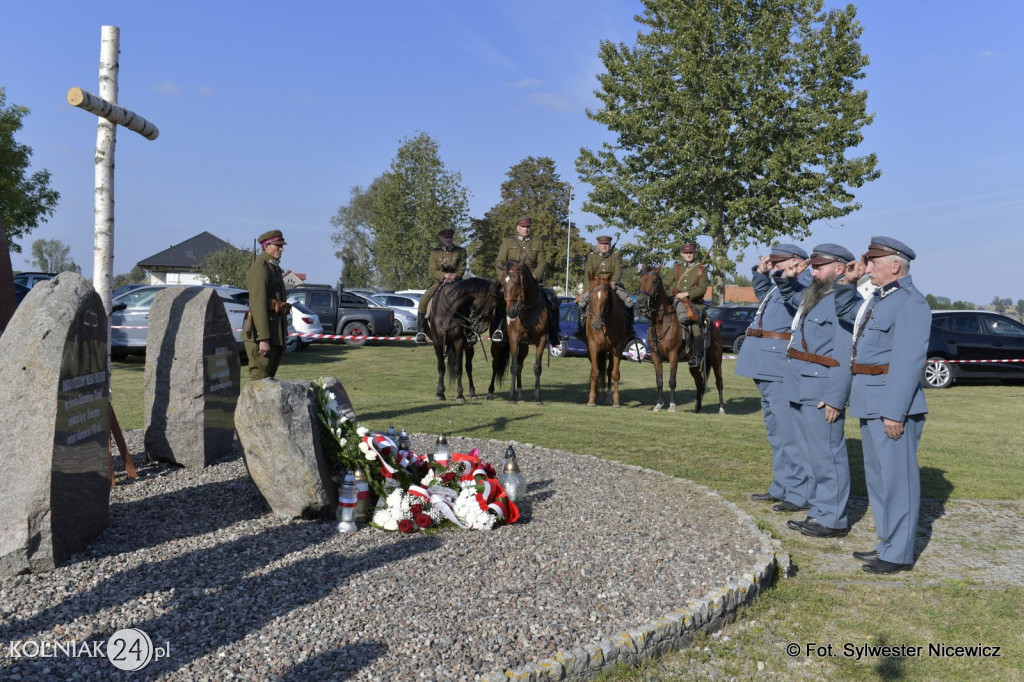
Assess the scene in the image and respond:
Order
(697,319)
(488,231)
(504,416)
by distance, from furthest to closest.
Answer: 1. (488,231)
2. (697,319)
3. (504,416)

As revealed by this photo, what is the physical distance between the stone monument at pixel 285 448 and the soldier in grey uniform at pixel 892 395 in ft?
11.7

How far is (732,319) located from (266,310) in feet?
65.6

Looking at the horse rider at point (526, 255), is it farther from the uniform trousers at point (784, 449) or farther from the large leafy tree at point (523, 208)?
the large leafy tree at point (523, 208)

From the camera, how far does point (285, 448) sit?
543 cm

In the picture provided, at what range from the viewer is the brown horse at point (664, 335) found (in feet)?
45.2

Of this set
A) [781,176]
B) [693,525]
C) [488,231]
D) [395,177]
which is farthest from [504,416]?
[488,231]

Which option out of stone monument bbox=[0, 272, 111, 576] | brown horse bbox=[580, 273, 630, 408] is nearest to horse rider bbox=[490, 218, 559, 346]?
brown horse bbox=[580, 273, 630, 408]

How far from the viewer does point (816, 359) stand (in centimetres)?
626

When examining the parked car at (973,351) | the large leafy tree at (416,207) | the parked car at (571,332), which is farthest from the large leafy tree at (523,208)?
the parked car at (973,351)

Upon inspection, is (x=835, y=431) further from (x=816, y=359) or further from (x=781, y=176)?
(x=781, y=176)

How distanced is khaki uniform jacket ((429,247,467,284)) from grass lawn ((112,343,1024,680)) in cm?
216

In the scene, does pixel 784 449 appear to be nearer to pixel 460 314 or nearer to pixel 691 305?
pixel 691 305

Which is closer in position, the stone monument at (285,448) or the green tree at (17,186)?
the stone monument at (285,448)

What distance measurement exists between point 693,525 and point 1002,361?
1649 cm
